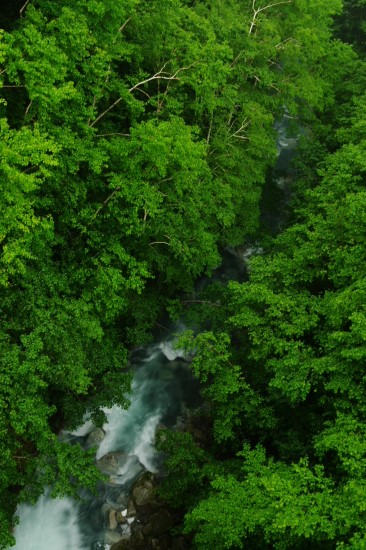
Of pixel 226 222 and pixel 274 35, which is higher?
pixel 274 35

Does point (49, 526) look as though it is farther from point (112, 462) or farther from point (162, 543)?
point (162, 543)

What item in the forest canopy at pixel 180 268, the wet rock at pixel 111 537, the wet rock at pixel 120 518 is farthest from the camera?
the wet rock at pixel 120 518

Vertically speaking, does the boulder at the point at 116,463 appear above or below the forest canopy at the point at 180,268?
below

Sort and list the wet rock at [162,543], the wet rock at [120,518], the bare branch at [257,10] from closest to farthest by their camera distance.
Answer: the wet rock at [162,543]
the wet rock at [120,518]
the bare branch at [257,10]

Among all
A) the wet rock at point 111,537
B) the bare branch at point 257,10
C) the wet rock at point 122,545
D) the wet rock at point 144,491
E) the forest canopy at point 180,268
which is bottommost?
the wet rock at point 111,537

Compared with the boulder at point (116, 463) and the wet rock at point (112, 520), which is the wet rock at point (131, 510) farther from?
the boulder at point (116, 463)

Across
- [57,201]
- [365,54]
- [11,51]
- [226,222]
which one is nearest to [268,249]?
[226,222]

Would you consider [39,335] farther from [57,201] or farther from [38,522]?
[38,522]

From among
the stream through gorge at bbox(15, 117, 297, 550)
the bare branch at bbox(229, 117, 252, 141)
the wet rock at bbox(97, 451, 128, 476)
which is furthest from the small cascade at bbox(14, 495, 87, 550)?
the bare branch at bbox(229, 117, 252, 141)

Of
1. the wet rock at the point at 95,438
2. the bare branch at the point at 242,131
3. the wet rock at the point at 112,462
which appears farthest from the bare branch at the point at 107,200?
the wet rock at the point at 112,462
